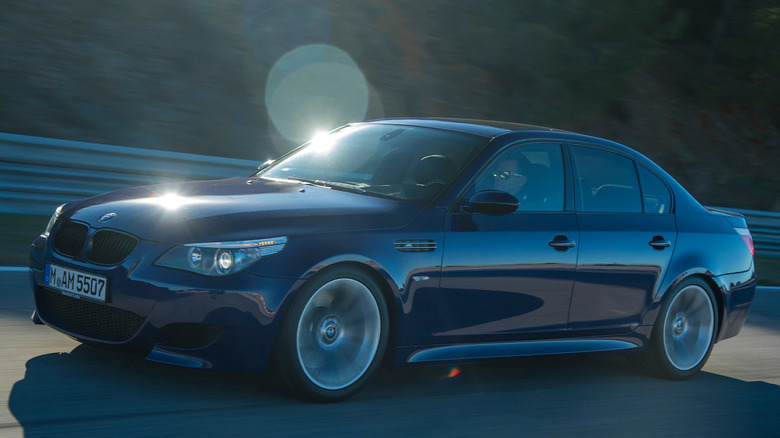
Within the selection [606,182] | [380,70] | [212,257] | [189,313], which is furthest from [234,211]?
[380,70]

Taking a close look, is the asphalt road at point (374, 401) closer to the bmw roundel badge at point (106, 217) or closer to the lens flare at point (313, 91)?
the bmw roundel badge at point (106, 217)

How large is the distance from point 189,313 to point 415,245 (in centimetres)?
123

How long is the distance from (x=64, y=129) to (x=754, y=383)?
8.99 meters

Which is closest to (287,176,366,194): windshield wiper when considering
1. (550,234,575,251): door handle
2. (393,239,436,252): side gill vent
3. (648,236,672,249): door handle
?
(393,239,436,252): side gill vent

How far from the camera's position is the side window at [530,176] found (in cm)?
556

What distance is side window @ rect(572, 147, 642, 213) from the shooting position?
19.8ft

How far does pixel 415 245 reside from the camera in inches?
194

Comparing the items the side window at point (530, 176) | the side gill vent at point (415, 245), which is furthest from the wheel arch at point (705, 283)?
the side gill vent at point (415, 245)

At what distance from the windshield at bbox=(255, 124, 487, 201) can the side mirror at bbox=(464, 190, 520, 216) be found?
0.21 meters

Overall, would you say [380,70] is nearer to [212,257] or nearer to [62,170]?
[62,170]

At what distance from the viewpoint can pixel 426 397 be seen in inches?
202

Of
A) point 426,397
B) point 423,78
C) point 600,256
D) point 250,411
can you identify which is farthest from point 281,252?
point 423,78

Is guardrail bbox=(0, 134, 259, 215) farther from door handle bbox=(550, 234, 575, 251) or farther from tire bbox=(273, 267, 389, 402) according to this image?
tire bbox=(273, 267, 389, 402)

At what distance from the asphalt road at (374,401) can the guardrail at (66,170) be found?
332 centimetres
